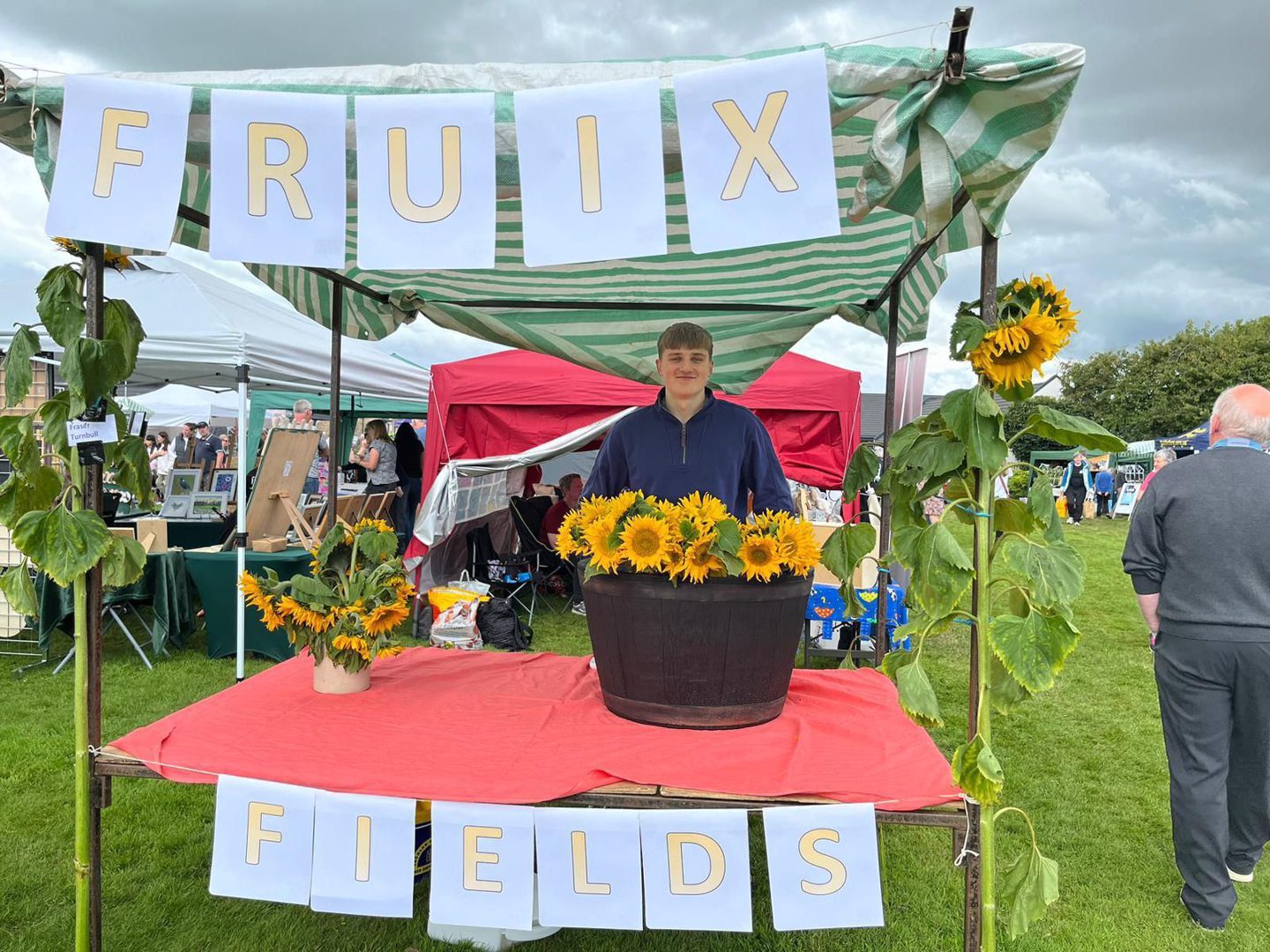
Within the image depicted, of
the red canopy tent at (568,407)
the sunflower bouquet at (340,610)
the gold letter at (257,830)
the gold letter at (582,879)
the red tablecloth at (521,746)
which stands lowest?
the gold letter at (582,879)

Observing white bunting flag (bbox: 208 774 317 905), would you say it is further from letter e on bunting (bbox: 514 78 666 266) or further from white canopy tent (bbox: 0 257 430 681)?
white canopy tent (bbox: 0 257 430 681)

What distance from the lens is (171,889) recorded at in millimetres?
2738

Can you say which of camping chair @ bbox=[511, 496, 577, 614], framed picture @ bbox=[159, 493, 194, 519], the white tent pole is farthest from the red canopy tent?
framed picture @ bbox=[159, 493, 194, 519]

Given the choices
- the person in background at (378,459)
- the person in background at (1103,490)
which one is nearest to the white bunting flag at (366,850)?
the person in background at (378,459)

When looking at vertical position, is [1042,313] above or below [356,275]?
below

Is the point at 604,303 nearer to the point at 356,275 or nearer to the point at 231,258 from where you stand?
the point at 356,275

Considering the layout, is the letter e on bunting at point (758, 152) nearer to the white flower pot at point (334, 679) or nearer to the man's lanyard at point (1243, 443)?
the white flower pot at point (334, 679)

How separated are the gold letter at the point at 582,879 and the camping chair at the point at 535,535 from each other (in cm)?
540

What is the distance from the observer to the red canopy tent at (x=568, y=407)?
684 cm

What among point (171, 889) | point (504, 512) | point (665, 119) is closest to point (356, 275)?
point (665, 119)

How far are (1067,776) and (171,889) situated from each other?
3.68 metres

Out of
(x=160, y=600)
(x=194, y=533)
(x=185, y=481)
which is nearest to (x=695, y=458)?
(x=160, y=600)

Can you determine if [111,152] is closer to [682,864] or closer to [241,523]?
[682,864]

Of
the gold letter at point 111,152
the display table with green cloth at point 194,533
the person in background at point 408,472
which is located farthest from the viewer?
the person in background at point 408,472
